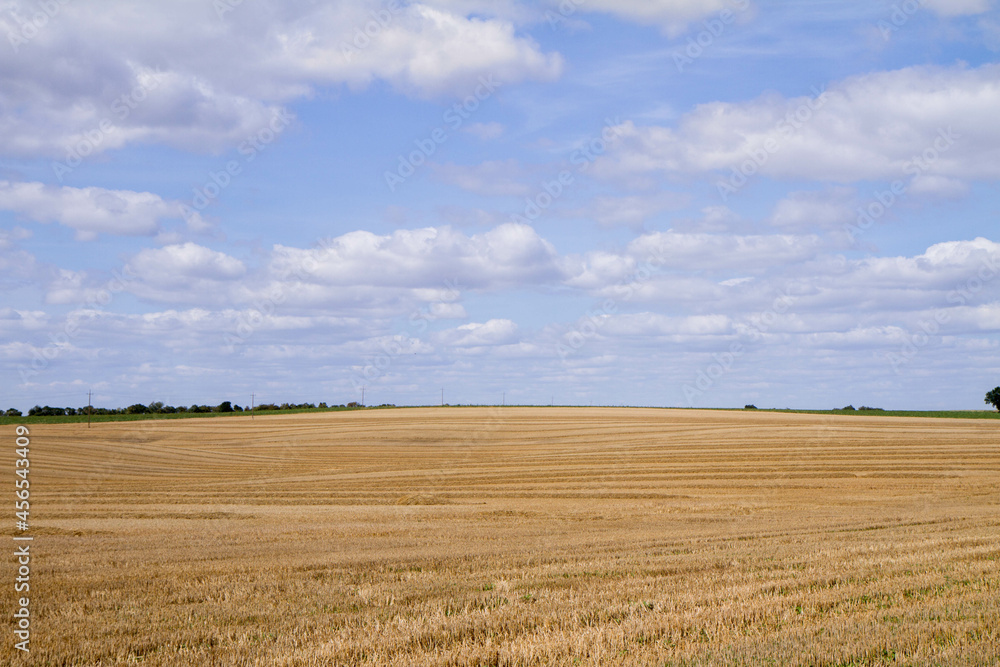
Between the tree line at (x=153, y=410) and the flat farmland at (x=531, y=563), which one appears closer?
the flat farmland at (x=531, y=563)

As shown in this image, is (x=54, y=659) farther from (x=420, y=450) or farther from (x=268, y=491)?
(x=420, y=450)

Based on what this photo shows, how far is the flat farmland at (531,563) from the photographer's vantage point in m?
7.74

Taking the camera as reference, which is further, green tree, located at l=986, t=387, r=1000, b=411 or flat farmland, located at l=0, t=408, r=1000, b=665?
green tree, located at l=986, t=387, r=1000, b=411

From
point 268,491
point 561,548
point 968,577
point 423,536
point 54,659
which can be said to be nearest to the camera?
point 54,659

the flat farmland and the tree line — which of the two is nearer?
the flat farmland

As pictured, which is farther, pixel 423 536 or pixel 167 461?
pixel 167 461

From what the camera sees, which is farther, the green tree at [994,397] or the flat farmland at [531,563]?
the green tree at [994,397]

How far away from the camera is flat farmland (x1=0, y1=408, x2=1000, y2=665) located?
25.4ft

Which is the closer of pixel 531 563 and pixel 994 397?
pixel 531 563

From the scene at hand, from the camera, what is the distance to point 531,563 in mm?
13195

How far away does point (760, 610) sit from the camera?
348 inches

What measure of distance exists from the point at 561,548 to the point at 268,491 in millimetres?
19549

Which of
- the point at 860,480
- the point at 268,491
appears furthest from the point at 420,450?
the point at 860,480

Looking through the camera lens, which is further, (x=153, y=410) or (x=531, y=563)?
(x=153, y=410)
